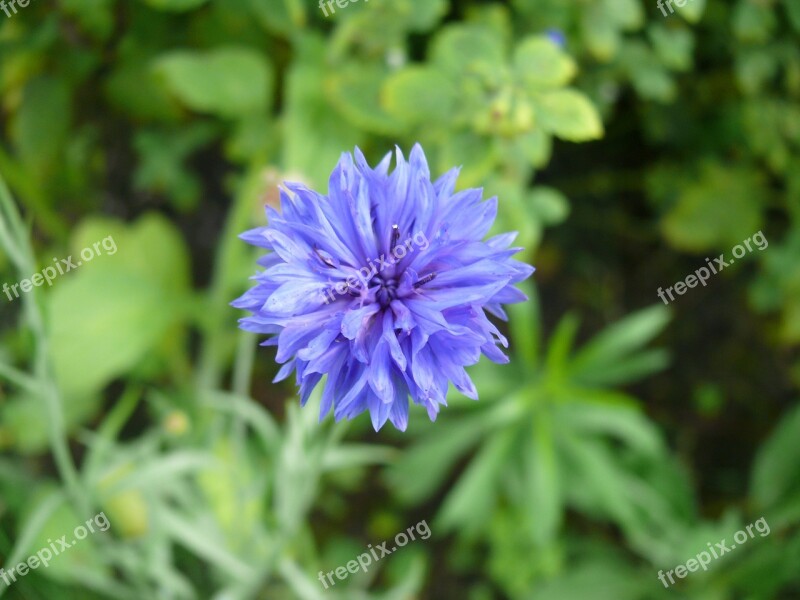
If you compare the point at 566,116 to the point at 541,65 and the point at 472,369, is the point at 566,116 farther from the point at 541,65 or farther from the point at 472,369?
the point at 472,369

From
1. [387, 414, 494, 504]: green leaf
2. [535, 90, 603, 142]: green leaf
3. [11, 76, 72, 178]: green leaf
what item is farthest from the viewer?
[387, 414, 494, 504]: green leaf

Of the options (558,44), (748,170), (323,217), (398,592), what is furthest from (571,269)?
(323,217)

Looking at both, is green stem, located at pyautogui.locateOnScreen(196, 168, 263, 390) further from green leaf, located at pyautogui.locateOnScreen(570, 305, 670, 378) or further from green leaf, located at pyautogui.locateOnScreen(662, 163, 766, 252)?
green leaf, located at pyautogui.locateOnScreen(662, 163, 766, 252)

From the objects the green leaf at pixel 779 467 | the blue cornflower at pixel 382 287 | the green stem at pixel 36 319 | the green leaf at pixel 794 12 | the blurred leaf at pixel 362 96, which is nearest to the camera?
the blue cornflower at pixel 382 287

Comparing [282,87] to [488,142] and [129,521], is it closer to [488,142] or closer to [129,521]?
[488,142]

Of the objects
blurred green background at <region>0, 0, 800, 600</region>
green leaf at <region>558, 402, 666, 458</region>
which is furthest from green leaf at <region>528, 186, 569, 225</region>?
green leaf at <region>558, 402, 666, 458</region>

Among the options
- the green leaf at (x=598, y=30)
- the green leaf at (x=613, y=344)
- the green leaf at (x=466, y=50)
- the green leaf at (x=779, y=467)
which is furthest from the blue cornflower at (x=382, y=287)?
the green leaf at (x=779, y=467)

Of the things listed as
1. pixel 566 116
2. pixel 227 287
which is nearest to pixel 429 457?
pixel 227 287

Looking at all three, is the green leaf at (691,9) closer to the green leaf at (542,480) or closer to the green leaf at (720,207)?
the green leaf at (720,207)
